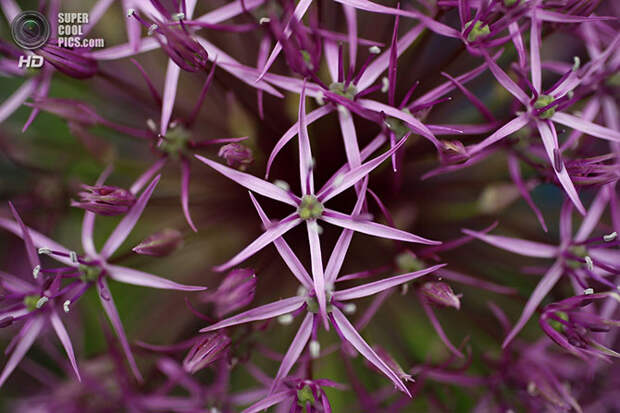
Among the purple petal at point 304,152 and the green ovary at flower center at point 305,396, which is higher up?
the purple petal at point 304,152

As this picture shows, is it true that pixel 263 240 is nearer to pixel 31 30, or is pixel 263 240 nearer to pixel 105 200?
pixel 105 200

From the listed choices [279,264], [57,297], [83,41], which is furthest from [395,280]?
[83,41]

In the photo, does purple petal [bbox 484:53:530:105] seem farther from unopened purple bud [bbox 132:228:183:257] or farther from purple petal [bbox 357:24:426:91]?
unopened purple bud [bbox 132:228:183:257]

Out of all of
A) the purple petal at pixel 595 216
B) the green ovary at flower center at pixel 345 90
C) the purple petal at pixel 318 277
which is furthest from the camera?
the purple petal at pixel 595 216

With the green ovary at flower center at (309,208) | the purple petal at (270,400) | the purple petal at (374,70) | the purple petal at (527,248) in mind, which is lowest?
the purple petal at (270,400)

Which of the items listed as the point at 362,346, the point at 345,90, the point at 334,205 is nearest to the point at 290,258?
the point at 362,346

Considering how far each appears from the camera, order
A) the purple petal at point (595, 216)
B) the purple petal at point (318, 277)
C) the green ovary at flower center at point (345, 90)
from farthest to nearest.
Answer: the purple petal at point (595, 216), the green ovary at flower center at point (345, 90), the purple petal at point (318, 277)

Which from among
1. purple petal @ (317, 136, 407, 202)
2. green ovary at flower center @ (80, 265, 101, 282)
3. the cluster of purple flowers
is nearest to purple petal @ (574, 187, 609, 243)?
the cluster of purple flowers

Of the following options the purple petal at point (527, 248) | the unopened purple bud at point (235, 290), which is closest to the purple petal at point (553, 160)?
the purple petal at point (527, 248)

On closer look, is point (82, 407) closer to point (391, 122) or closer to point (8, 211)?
point (8, 211)

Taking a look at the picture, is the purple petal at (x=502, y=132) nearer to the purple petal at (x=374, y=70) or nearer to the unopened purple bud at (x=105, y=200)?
the purple petal at (x=374, y=70)
